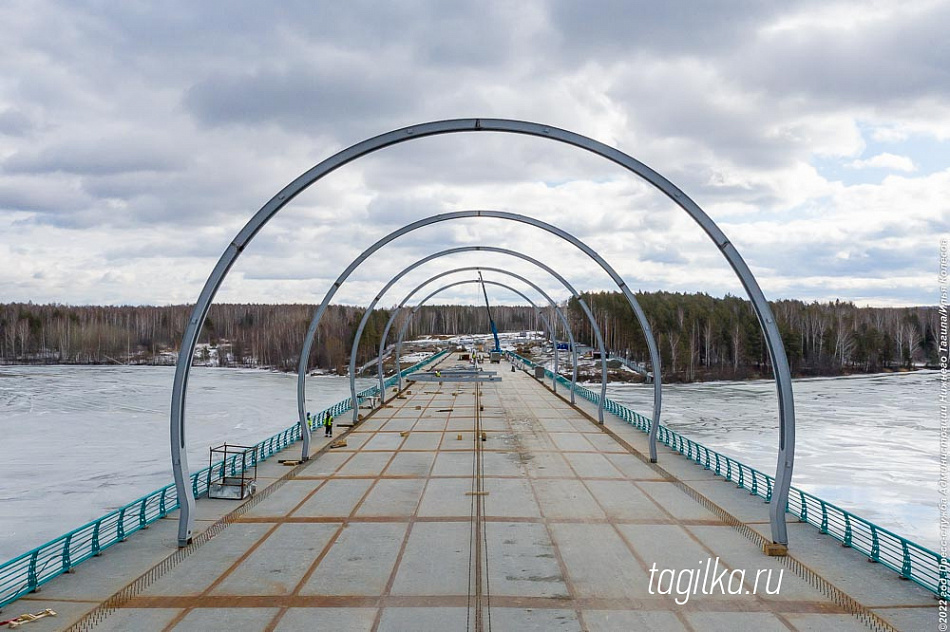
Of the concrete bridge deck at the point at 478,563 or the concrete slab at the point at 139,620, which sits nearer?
the concrete slab at the point at 139,620

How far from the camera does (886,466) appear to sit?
30.6 metres

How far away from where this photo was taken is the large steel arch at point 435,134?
13.6 metres

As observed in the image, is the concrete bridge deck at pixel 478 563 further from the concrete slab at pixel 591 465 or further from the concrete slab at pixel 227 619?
the concrete slab at pixel 591 465

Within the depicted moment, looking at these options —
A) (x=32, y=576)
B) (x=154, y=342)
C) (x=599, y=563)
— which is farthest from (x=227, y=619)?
(x=154, y=342)

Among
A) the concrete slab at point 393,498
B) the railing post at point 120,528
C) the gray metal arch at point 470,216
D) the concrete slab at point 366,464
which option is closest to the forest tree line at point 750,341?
the gray metal arch at point 470,216

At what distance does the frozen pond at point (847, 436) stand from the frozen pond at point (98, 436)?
27.3 m

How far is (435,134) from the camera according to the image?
48.4ft

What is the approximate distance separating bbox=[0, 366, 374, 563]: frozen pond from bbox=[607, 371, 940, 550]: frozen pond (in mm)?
27279

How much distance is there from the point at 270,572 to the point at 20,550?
1052 centimetres

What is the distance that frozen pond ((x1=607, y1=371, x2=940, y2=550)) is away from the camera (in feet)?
79.6

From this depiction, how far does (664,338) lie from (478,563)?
95.3 metres

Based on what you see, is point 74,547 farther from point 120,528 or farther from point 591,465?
point 591,465

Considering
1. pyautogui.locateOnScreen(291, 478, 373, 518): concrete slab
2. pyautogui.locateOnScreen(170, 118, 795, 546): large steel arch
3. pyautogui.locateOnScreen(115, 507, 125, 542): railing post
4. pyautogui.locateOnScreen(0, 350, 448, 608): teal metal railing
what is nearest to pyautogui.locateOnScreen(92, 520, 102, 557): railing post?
pyautogui.locateOnScreen(0, 350, 448, 608): teal metal railing

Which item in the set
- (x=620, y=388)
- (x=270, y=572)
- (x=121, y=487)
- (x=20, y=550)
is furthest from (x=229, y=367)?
(x=270, y=572)
